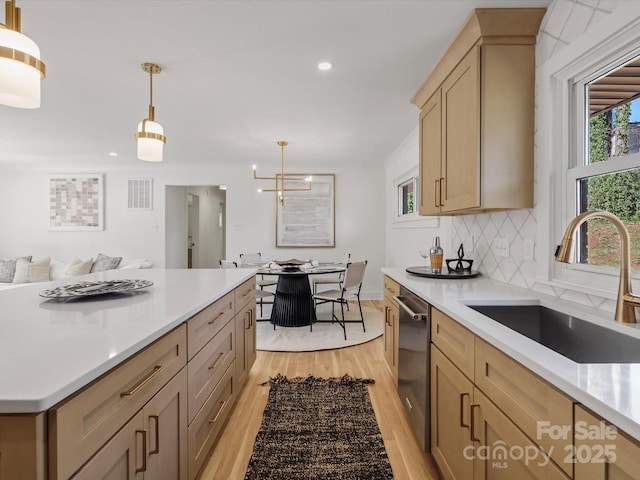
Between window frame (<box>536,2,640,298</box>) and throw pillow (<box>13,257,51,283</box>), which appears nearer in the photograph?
window frame (<box>536,2,640,298</box>)

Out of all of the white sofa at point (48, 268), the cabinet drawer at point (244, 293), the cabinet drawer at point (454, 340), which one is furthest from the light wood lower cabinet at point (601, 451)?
the white sofa at point (48, 268)

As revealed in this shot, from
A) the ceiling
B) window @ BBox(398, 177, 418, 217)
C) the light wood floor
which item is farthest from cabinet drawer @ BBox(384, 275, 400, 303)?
window @ BBox(398, 177, 418, 217)

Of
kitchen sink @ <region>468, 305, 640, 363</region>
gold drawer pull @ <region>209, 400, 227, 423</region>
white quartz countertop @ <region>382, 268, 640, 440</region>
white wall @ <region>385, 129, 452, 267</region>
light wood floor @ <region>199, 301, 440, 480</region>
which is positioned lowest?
light wood floor @ <region>199, 301, 440, 480</region>

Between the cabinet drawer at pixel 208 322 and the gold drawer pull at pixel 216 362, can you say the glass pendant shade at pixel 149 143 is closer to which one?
the cabinet drawer at pixel 208 322

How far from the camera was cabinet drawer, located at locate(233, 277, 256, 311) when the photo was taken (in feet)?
7.14

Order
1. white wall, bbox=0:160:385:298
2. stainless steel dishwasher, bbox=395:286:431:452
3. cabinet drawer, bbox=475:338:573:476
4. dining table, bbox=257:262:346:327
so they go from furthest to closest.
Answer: white wall, bbox=0:160:385:298
dining table, bbox=257:262:346:327
stainless steel dishwasher, bbox=395:286:431:452
cabinet drawer, bbox=475:338:573:476

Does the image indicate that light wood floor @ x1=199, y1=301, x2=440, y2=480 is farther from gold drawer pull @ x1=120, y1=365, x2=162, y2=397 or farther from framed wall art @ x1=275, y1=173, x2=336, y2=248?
framed wall art @ x1=275, y1=173, x2=336, y2=248

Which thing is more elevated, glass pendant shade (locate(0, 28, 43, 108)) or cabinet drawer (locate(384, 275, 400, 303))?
glass pendant shade (locate(0, 28, 43, 108))

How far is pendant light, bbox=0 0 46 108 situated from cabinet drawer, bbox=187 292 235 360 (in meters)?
1.10

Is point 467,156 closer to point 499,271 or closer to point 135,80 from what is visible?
point 499,271

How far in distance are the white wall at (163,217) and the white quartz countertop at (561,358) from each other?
165 inches

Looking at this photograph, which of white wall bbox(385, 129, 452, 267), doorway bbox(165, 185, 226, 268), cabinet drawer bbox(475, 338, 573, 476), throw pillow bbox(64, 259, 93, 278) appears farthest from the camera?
doorway bbox(165, 185, 226, 268)

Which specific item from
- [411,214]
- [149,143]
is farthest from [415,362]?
[411,214]

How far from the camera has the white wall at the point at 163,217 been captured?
5.78m
